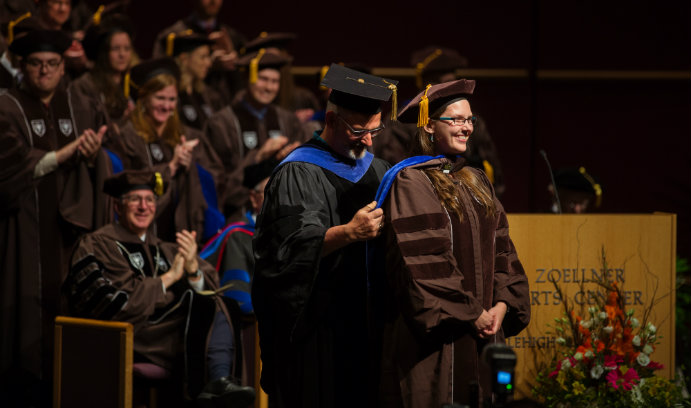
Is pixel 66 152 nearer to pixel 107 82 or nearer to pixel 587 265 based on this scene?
Answer: pixel 107 82

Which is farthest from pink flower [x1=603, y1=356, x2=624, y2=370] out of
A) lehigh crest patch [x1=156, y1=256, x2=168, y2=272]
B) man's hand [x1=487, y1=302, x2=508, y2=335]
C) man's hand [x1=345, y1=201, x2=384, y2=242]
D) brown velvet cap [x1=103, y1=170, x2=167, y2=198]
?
brown velvet cap [x1=103, y1=170, x2=167, y2=198]

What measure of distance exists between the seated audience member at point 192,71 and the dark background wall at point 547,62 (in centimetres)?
240

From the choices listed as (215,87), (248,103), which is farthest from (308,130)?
(215,87)

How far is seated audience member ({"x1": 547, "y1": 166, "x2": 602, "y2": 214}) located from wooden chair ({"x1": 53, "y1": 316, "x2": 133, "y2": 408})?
2920mm

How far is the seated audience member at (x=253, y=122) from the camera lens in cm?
695

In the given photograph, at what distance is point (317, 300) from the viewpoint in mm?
3561

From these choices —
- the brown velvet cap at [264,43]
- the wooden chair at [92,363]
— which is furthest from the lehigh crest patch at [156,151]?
the wooden chair at [92,363]

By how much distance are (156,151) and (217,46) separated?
6.49ft

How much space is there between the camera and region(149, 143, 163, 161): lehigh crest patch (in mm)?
6358

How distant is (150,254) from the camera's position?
5.42 m

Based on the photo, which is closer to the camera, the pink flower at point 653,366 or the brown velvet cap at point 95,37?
the pink flower at point 653,366

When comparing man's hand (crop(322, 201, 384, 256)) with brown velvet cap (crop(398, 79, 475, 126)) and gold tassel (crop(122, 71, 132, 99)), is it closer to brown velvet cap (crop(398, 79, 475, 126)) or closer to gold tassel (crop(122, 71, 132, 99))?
brown velvet cap (crop(398, 79, 475, 126))

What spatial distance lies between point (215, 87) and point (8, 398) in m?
3.53

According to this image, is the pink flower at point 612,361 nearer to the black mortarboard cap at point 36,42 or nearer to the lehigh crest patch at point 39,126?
the lehigh crest patch at point 39,126
